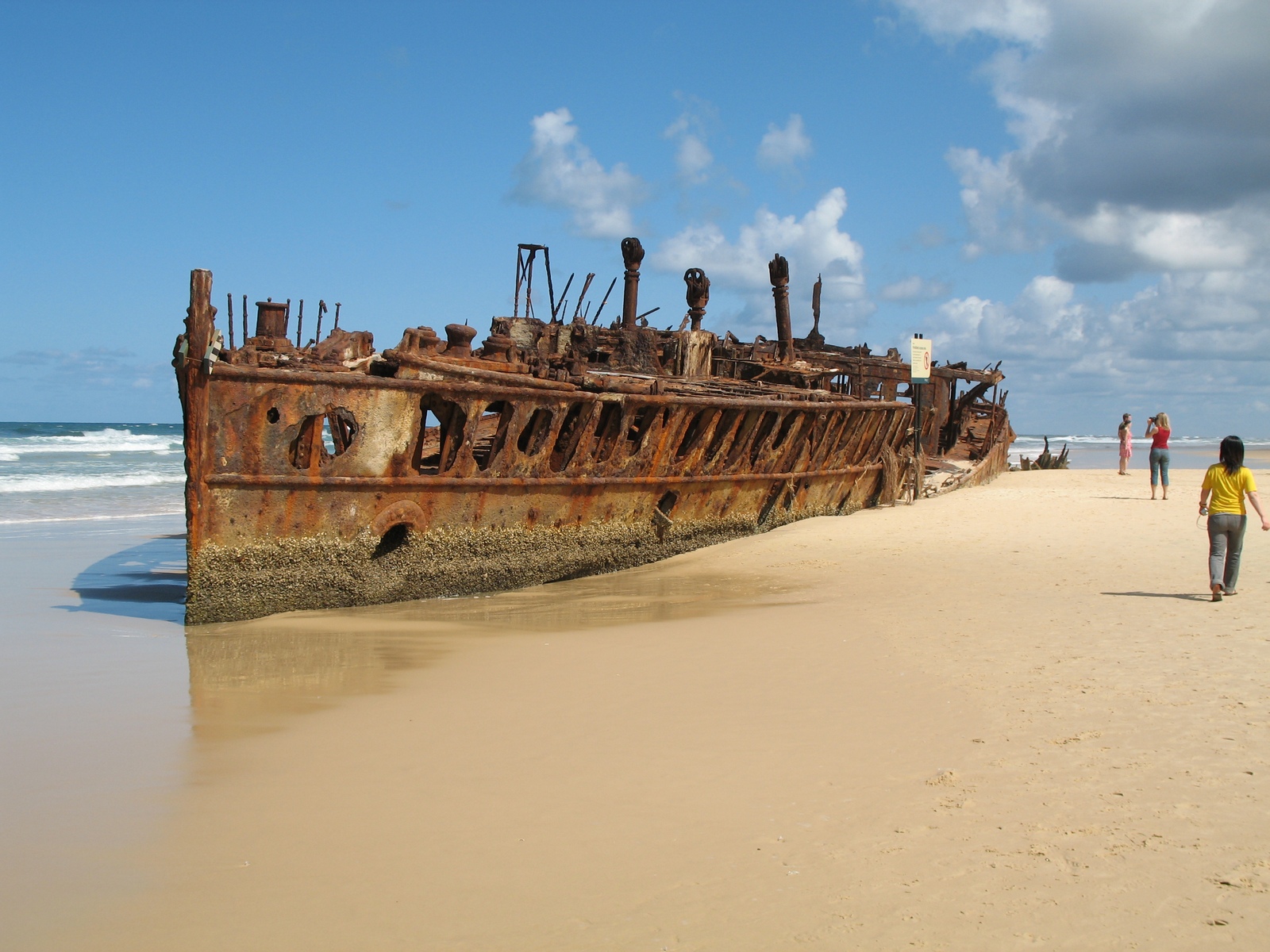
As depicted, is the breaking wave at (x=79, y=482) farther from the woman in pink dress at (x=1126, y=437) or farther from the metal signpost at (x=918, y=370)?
the woman in pink dress at (x=1126, y=437)

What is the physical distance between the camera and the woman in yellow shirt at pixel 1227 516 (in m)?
7.09

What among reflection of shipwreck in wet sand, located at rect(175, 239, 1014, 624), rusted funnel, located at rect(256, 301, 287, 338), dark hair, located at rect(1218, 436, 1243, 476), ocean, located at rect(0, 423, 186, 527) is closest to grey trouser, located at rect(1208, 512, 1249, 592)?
dark hair, located at rect(1218, 436, 1243, 476)

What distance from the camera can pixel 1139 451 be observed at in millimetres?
62062

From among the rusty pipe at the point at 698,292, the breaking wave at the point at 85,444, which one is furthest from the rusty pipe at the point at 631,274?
the breaking wave at the point at 85,444

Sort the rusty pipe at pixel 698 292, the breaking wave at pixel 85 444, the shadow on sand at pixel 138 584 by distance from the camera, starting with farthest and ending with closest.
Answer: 1. the breaking wave at pixel 85 444
2. the rusty pipe at pixel 698 292
3. the shadow on sand at pixel 138 584

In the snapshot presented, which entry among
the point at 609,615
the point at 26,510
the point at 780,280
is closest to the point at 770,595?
the point at 609,615

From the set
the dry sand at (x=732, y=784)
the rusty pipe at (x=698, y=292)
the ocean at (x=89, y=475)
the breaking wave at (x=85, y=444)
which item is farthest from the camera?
the breaking wave at (x=85, y=444)

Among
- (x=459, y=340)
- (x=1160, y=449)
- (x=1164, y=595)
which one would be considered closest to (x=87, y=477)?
(x=459, y=340)

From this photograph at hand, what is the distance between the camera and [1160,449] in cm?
1540

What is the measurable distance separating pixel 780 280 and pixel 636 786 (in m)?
12.7

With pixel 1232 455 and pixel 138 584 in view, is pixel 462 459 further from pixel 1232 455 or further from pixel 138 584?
pixel 1232 455

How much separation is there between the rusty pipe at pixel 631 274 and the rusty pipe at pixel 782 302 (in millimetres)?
2101

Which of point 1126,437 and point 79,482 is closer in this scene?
point 1126,437

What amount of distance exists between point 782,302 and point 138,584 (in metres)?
9.92
